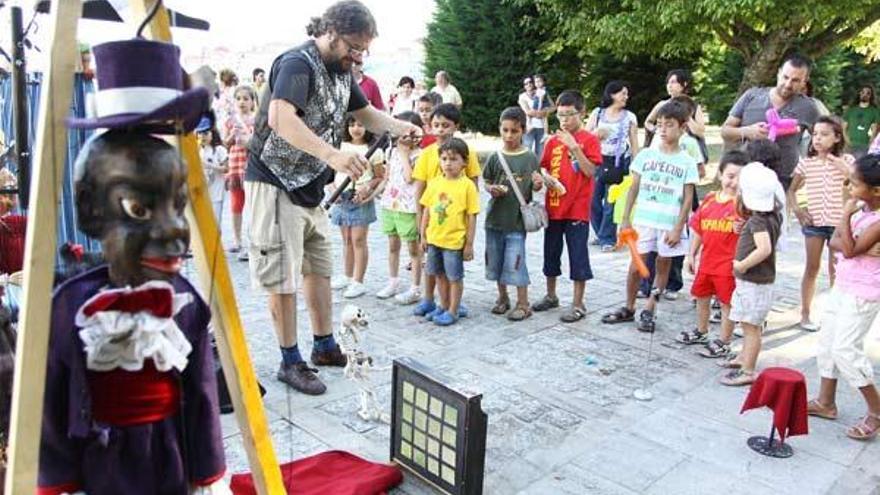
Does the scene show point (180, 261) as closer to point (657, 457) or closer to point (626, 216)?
point (657, 457)

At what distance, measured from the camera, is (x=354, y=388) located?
161 inches

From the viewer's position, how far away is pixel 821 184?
514cm

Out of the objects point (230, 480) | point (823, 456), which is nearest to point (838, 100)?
point (823, 456)

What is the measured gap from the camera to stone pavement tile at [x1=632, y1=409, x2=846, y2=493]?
10.7 ft

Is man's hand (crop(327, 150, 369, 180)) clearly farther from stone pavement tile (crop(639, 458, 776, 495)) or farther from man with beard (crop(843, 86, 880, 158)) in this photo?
man with beard (crop(843, 86, 880, 158))

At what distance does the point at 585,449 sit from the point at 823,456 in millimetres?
1142

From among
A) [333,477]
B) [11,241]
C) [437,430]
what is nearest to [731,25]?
[437,430]

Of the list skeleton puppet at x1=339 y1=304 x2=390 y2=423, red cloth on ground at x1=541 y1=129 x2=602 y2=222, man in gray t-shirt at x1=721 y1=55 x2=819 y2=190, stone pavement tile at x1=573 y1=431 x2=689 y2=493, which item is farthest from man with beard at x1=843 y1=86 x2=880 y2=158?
skeleton puppet at x1=339 y1=304 x2=390 y2=423

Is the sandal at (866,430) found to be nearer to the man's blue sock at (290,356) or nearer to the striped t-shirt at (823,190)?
the striped t-shirt at (823,190)

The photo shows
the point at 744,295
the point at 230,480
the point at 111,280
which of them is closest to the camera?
the point at 111,280

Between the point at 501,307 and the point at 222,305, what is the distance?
12.6 feet

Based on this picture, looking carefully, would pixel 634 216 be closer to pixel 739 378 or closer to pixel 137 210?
pixel 739 378

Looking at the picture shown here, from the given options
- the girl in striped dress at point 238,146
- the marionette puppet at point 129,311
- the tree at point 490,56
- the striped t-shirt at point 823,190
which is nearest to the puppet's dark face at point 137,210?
the marionette puppet at point 129,311

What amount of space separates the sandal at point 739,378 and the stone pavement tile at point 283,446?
2.43 meters
